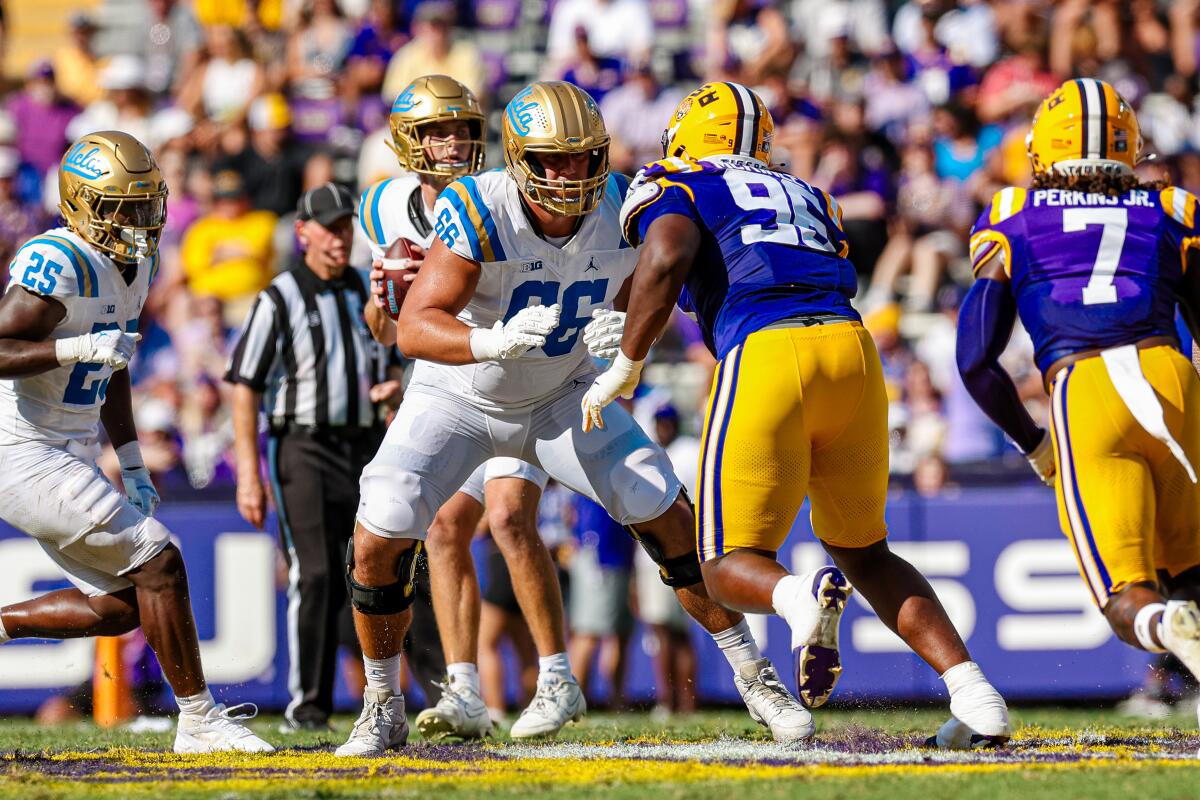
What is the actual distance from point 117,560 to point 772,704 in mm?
2196

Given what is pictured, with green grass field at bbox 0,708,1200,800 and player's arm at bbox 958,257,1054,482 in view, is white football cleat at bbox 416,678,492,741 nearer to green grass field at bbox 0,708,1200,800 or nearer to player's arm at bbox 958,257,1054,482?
green grass field at bbox 0,708,1200,800

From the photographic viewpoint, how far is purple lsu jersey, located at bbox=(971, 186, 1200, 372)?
4777mm

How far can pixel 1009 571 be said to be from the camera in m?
8.68

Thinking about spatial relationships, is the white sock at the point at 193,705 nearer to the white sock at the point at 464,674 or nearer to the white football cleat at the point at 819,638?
the white sock at the point at 464,674

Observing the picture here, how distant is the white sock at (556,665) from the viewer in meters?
6.20

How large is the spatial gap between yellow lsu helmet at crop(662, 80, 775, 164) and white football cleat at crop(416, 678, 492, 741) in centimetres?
216

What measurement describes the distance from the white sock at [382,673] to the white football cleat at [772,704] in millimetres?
1151

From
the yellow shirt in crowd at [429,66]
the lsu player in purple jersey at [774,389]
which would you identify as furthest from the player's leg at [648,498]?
the yellow shirt in crowd at [429,66]

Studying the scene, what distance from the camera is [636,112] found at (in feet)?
41.8

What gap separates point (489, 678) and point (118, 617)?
3.05m

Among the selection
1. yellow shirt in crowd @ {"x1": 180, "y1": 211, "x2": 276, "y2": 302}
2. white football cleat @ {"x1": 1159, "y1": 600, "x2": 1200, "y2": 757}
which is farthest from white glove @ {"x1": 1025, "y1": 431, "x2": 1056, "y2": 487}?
yellow shirt in crowd @ {"x1": 180, "y1": 211, "x2": 276, "y2": 302}

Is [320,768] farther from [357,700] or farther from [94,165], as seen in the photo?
[357,700]

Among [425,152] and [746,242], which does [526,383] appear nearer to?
[746,242]

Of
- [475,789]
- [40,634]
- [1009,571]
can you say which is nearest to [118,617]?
[40,634]
